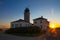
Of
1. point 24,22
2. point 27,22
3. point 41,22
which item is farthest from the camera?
point 41,22

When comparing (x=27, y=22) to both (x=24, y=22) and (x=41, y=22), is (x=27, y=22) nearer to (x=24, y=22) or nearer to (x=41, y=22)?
(x=24, y=22)

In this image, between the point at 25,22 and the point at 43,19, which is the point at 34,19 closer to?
the point at 43,19

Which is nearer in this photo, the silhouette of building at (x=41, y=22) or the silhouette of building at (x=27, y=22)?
the silhouette of building at (x=27, y=22)

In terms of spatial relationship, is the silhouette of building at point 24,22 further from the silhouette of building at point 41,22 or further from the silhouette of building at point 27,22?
the silhouette of building at point 41,22

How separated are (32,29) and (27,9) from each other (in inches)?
745

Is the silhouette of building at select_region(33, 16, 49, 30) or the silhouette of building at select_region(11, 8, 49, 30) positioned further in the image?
the silhouette of building at select_region(33, 16, 49, 30)

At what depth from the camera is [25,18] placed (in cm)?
5762

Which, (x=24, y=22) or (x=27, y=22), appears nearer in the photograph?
(x=24, y=22)

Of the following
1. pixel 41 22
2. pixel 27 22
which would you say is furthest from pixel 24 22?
pixel 41 22

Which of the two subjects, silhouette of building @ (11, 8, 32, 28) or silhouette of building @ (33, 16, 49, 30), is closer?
silhouette of building @ (11, 8, 32, 28)

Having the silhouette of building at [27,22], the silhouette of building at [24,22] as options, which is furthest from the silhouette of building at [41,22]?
the silhouette of building at [24,22]

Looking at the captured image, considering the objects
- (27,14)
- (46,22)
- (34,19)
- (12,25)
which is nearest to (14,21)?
(12,25)

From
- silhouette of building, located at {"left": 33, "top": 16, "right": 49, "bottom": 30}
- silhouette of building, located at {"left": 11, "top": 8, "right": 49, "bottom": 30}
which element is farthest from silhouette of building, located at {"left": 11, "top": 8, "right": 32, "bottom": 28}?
silhouette of building, located at {"left": 33, "top": 16, "right": 49, "bottom": 30}

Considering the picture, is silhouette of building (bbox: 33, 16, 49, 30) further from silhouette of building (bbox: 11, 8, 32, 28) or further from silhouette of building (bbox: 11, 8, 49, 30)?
silhouette of building (bbox: 11, 8, 32, 28)
